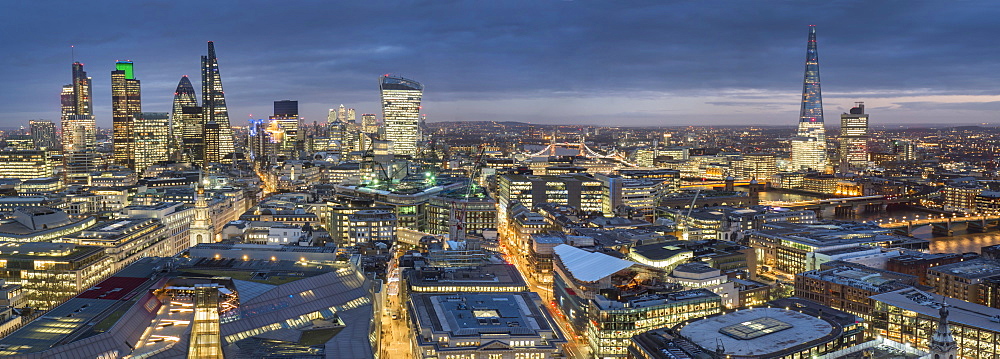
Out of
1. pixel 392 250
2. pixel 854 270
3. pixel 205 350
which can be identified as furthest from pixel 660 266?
pixel 205 350

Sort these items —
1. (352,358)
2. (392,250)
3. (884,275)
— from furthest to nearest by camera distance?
(392,250) < (884,275) < (352,358)

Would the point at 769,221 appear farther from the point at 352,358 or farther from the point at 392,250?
the point at 352,358

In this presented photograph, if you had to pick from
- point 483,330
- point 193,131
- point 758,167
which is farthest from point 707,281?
point 193,131

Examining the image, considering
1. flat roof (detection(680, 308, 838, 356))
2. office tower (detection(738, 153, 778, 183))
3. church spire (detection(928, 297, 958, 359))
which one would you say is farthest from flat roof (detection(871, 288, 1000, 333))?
office tower (detection(738, 153, 778, 183))

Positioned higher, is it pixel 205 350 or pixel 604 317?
pixel 205 350

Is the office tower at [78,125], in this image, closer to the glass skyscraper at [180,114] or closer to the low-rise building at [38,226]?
the glass skyscraper at [180,114]

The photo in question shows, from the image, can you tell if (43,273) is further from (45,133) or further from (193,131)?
(45,133)
